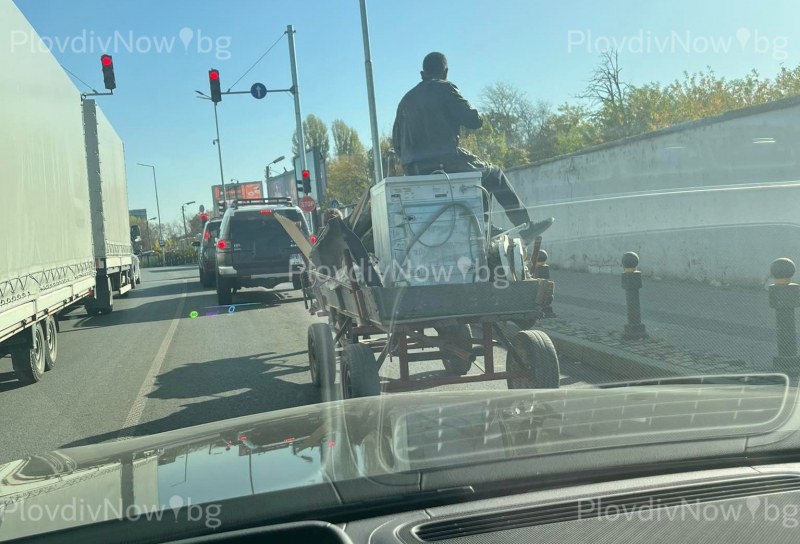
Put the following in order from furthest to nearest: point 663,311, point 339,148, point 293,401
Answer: point 339,148 < point 663,311 < point 293,401

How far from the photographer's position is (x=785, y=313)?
21.9ft

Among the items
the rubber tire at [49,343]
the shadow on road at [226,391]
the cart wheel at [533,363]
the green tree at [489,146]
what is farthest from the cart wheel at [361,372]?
the green tree at [489,146]

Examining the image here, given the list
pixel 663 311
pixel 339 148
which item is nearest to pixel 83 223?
pixel 663 311

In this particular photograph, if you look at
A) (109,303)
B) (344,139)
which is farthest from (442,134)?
(344,139)

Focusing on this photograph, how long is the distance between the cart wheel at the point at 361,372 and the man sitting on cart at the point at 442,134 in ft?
6.57

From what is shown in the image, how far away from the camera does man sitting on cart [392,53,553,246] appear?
6863mm

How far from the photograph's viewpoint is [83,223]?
42.8 feet

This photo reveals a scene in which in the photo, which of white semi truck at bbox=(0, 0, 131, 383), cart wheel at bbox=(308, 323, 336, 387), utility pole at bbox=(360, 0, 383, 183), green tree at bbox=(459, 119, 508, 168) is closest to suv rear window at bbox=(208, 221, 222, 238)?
utility pole at bbox=(360, 0, 383, 183)

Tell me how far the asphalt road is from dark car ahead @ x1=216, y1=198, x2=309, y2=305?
202cm

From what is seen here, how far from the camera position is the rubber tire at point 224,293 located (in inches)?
660

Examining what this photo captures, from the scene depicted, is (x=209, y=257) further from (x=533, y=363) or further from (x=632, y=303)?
(x=533, y=363)

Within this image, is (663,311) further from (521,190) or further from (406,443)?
(521,190)

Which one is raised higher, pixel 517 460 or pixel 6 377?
pixel 517 460

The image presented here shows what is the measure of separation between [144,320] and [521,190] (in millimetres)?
10239
